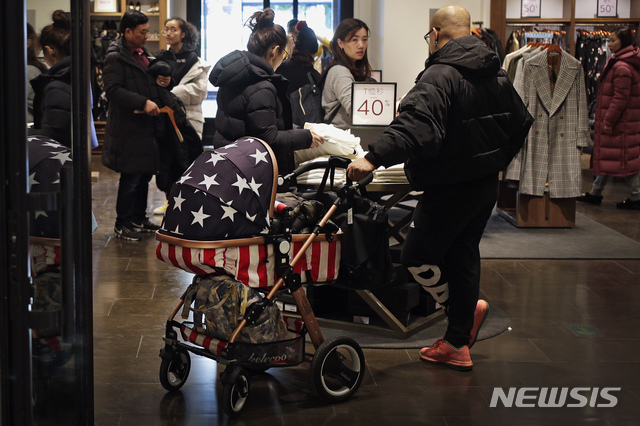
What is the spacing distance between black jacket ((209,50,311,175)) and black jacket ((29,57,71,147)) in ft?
6.48

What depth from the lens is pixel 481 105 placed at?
11.0 feet

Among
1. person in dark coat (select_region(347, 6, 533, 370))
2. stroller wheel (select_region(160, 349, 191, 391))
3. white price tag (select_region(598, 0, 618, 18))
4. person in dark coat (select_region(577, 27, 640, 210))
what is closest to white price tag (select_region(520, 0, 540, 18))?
white price tag (select_region(598, 0, 618, 18))

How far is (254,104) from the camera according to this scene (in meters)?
3.94

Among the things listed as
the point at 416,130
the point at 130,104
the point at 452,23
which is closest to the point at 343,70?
the point at 130,104

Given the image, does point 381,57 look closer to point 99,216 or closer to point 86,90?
point 99,216

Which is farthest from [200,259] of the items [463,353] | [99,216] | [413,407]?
[99,216]

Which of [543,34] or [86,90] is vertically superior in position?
[543,34]

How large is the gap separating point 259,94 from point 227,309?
130 centimetres

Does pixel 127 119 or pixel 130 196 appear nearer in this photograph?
pixel 127 119

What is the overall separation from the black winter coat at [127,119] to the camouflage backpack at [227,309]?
293cm

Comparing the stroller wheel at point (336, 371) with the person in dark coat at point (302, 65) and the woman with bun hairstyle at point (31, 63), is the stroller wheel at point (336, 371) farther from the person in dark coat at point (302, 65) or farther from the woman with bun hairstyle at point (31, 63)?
the person in dark coat at point (302, 65)

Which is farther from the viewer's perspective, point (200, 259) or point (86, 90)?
point (200, 259)

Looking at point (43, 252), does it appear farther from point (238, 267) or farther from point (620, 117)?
point (620, 117)

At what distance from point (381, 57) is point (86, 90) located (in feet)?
28.9
